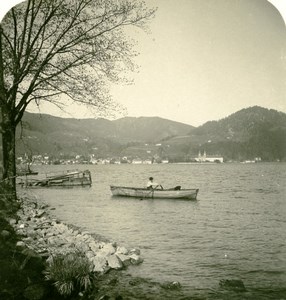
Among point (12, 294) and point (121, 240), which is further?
point (121, 240)

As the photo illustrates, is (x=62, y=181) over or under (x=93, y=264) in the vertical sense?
under

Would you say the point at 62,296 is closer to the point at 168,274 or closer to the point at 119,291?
the point at 119,291

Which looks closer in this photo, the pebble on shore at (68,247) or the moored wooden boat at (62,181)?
the pebble on shore at (68,247)

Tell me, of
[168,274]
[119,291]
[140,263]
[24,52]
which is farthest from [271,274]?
[24,52]

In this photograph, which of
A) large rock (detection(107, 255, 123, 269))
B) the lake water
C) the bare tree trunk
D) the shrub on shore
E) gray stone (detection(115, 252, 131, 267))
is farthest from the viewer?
the bare tree trunk

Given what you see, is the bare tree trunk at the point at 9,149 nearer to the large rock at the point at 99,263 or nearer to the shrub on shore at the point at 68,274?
the large rock at the point at 99,263

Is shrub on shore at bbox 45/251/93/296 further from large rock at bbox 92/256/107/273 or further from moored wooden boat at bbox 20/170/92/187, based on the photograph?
moored wooden boat at bbox 20/170/92/187

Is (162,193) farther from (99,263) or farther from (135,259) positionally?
(99,263)

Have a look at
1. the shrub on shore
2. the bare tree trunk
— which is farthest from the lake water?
the bare tree trunk

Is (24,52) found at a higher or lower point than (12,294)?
higher

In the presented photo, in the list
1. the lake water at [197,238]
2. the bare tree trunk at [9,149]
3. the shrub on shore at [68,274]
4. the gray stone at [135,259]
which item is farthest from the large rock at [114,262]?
the bare tree trunk at [9,149]

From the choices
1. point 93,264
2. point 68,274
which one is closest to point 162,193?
point 93,264
